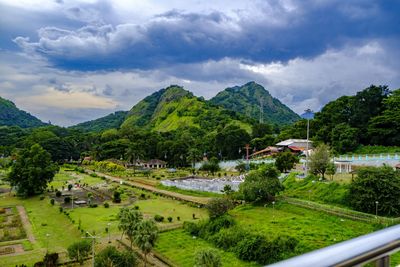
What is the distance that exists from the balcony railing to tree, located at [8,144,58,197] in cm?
3154

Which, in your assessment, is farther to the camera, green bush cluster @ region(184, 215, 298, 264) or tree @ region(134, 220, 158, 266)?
green bush cluster @ region(184, 215, 298, 264)

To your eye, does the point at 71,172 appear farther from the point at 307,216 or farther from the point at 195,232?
the point at 307,216

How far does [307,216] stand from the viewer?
19.0m

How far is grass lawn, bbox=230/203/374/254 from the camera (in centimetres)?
1533

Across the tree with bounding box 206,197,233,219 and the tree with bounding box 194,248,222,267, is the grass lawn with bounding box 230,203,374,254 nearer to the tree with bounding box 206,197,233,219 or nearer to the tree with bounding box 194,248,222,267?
the tree with bounding box 206,197,233,219

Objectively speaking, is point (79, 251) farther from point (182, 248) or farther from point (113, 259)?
point (182, 248)

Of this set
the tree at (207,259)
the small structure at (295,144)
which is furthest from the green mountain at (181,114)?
the tree at (207,259)

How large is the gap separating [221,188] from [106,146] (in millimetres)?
30685

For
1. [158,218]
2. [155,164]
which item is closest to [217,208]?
[158,218]

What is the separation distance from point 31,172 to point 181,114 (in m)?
55.6

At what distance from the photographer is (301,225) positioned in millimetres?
17391

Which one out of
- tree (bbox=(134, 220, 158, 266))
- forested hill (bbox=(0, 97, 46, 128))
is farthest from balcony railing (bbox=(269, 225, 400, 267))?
forested hill (bbox=(0, 97, 46, 128))

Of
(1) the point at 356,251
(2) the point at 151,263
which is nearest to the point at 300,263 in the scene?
(1) the point at 356,251

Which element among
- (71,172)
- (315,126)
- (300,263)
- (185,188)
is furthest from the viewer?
(71,172)
